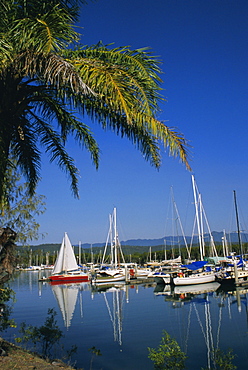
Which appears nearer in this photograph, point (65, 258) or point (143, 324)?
point (143, 324)

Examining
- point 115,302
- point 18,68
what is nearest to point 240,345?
point 18,68

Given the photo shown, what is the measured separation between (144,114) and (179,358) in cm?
489

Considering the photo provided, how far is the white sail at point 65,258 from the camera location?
52188 mm

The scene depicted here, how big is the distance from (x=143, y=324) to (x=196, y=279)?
21.5m

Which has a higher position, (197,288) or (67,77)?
(67,77)

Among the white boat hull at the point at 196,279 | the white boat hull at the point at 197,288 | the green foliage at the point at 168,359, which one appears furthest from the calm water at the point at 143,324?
the white boat hull at the point at 196,279

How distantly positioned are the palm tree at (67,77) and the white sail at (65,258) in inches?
1796

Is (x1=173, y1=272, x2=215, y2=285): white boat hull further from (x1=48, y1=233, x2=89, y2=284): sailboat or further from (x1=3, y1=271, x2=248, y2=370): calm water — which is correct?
(x1=48, y1=233, x2=89, y2=284): sailboat

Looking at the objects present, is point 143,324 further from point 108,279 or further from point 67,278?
point 67,278

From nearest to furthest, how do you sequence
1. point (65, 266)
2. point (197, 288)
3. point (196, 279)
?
point (197, 288)
point (196, 279)
point (65, 266)

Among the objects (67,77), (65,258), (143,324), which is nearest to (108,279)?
(65,258)

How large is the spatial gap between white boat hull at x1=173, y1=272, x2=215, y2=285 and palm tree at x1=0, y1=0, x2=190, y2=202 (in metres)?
33.5

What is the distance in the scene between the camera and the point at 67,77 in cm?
580

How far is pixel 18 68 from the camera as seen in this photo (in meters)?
6.28
